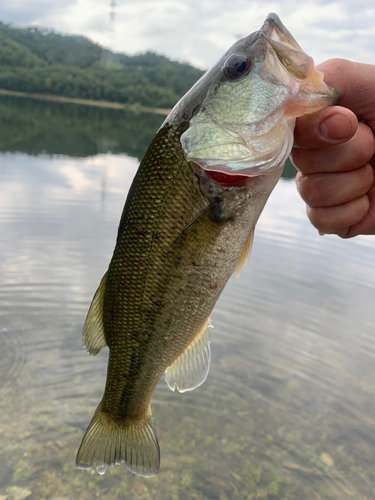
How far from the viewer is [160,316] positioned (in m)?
1.94

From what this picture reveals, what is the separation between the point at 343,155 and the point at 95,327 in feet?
5.31

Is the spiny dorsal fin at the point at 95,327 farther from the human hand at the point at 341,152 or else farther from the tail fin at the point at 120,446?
the human hand at the point at 341,152

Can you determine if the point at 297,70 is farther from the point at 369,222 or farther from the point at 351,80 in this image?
the point at 369,222

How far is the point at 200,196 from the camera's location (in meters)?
1.72

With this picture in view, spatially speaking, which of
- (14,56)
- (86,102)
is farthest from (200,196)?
(14,56)

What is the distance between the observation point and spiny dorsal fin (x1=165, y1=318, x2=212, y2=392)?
2131 mm

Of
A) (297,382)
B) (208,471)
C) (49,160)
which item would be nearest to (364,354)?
(297,382)

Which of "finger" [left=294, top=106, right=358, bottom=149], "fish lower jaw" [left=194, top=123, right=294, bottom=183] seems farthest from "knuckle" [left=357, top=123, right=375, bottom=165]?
"fish lower jaw" [left=194, top=123, right=294, bottom=183]

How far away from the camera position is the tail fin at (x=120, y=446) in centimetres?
214

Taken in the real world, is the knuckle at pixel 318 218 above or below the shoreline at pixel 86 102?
below

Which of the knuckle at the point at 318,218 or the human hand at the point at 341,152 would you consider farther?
the knuckle at the point at 318,218

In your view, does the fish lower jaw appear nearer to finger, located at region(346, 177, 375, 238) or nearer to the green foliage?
finger, located at region(346, 177, 375, 238)

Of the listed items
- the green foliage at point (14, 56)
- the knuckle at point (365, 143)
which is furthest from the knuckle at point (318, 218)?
the green foliage at point (14, 56)

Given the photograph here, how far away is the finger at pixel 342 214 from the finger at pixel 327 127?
52cm
